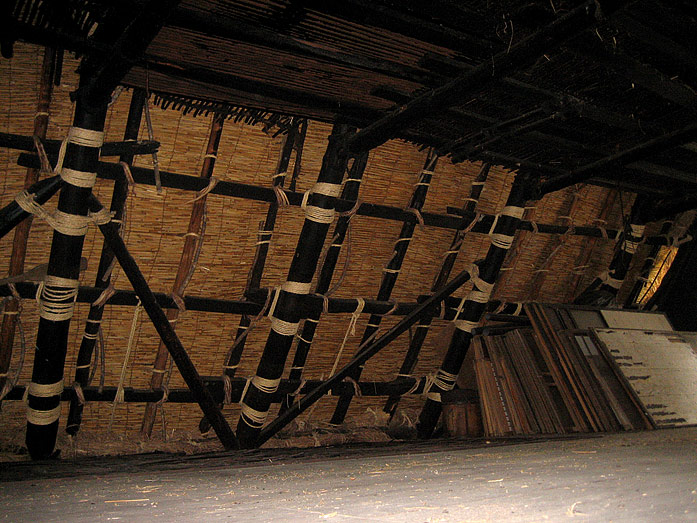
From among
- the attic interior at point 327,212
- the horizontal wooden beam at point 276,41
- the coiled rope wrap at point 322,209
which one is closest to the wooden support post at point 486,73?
the attic interior at point 327,212

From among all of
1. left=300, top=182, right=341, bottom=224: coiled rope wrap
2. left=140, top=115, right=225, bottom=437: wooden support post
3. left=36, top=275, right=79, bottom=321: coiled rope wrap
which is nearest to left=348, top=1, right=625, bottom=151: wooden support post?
left=300, top=182, right=341, bottom=224: coiled rope wrap

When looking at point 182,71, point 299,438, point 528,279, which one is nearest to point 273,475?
point 182,71

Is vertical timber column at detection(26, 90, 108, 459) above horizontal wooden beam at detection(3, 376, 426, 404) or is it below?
above

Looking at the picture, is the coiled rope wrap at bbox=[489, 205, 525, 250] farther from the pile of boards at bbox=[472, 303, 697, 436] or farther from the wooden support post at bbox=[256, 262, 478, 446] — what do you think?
the pile of boards at bbox=[472, 303, 697, 436]

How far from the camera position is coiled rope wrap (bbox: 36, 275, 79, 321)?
2.70 metres

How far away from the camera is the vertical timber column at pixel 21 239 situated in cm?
287

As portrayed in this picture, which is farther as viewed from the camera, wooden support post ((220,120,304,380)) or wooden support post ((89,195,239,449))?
wooden support post ((220,120,304,380))

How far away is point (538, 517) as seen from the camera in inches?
51.6

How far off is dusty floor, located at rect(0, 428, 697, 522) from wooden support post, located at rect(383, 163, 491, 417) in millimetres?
2411

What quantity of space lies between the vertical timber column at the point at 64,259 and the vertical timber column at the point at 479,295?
9.51 feet

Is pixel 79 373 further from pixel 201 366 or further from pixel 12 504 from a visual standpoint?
pixel 12 504

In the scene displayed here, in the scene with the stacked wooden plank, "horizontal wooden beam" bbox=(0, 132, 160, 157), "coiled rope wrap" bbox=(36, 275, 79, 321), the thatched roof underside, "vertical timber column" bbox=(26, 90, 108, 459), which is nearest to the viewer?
the thatched roof underside

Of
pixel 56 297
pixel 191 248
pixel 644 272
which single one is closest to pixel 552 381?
pixel 644 272

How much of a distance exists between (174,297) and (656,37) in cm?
312
